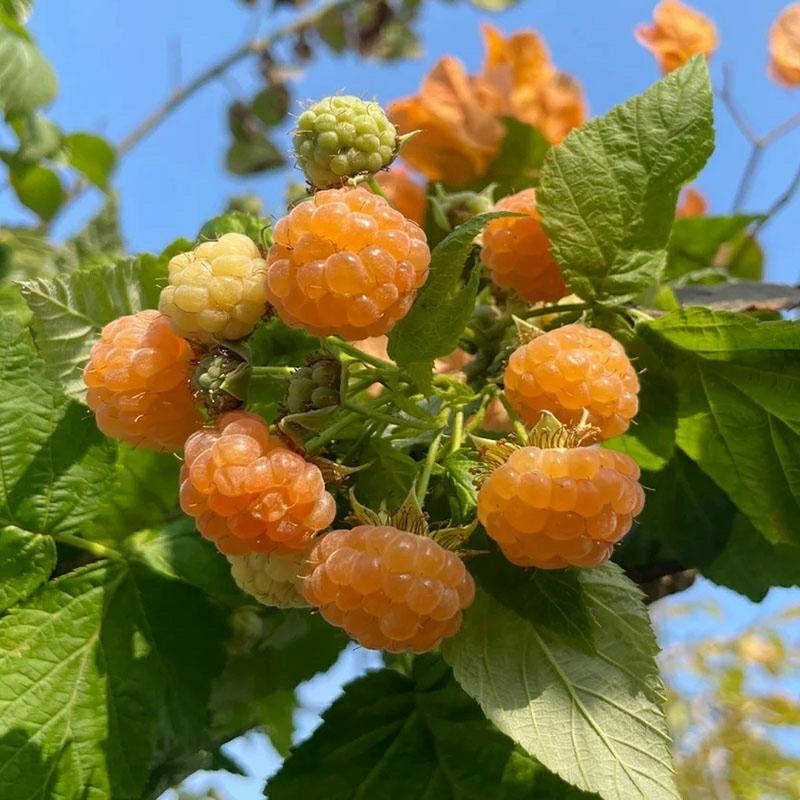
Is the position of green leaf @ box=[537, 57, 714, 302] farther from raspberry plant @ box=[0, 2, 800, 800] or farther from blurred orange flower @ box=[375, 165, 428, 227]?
blurred orange flower @ box=[375, 165, 428, 227]

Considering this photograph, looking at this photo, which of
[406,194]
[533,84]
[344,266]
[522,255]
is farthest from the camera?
[533,84]

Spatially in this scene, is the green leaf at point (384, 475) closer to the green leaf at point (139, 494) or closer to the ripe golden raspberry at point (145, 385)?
the ripe golden raspberry at point (145, 385)

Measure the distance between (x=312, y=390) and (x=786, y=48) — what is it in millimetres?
1293

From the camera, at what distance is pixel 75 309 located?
31.7 inches

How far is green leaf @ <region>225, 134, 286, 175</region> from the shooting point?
8.79ft

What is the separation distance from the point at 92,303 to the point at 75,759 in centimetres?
38

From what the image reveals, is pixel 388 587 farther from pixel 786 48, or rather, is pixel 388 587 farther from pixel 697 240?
pixel 786 48

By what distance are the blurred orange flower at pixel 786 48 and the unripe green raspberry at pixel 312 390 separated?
4.13 ft

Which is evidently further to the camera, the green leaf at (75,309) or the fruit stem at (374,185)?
the green leaf at (75,309)

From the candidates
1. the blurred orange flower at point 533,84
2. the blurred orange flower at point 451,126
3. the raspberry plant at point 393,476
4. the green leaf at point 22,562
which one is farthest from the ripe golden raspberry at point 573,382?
the blurred orange flower at point 533,84

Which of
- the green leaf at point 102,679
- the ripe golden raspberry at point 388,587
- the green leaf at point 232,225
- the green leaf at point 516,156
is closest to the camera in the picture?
the ripe golden raspberry at point 388,587

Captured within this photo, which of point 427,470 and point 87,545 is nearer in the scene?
point 427,470

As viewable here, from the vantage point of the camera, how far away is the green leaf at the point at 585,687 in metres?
0.62

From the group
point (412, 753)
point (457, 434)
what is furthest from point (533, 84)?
point (412, 753)
